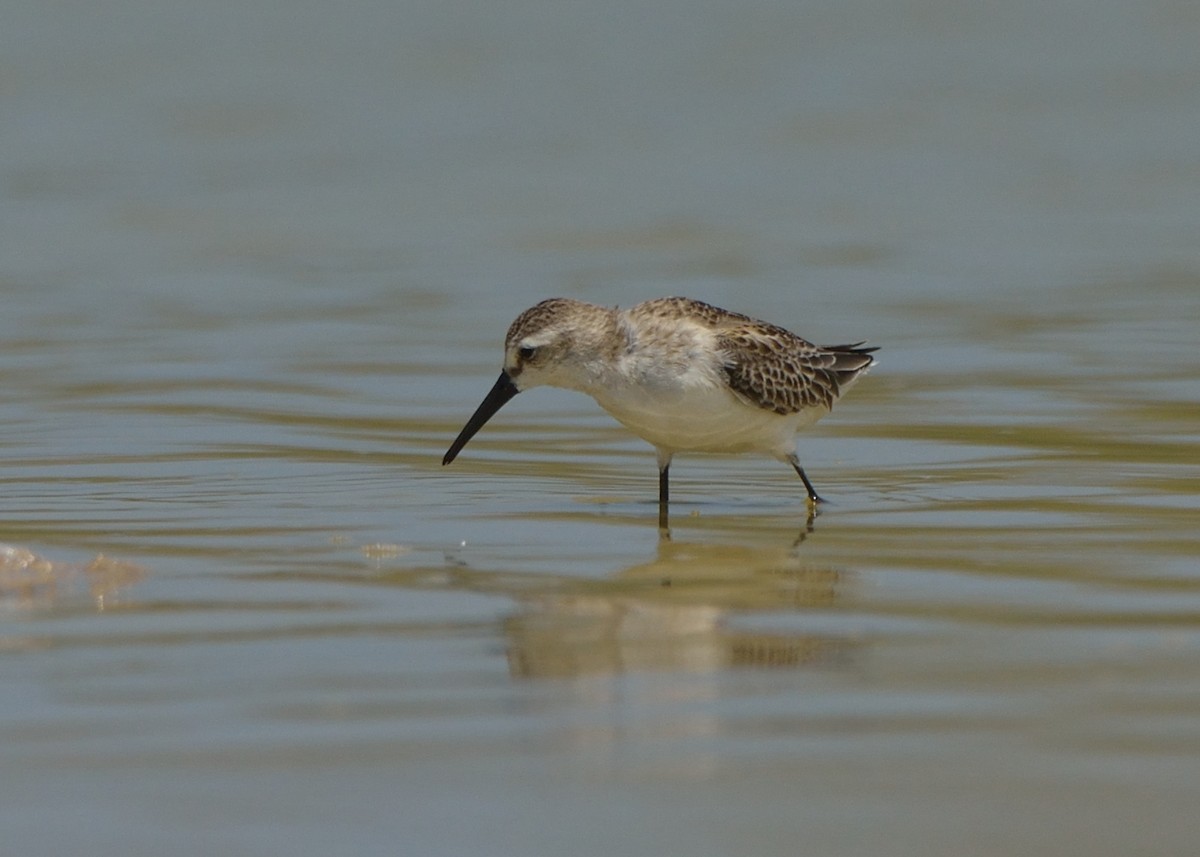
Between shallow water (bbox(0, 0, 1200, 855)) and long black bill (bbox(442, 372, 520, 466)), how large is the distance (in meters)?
0.20

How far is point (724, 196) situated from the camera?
20.5 m

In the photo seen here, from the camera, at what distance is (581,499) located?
27.8 ft

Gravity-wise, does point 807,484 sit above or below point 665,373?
below

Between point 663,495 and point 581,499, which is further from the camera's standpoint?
point 581,499

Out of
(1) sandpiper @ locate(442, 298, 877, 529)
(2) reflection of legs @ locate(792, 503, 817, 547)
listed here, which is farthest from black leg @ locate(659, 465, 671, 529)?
(2) reflection of legs @ locate(792, 503, 817, 547)

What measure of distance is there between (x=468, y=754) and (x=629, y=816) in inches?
21.3

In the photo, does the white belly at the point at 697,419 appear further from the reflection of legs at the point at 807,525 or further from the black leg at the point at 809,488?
the reflection of legs at the point at 807,525

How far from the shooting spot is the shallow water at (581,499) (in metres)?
4.32

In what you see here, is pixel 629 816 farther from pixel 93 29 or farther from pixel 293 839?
pixel 93 29

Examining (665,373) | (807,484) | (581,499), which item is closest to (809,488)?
(807,484)

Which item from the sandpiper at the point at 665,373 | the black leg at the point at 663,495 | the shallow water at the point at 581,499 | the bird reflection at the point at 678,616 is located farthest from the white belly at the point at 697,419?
the bird reflection at the point at 678,616

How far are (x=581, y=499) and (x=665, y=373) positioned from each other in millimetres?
698

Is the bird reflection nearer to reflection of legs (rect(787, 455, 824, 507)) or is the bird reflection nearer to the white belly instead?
the white belly

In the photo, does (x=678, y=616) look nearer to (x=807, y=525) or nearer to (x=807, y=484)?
(x=807, y=525)
